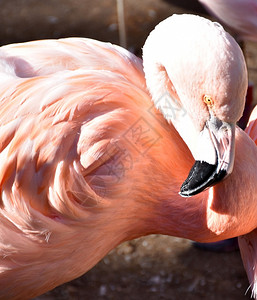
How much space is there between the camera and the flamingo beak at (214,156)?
91.2 inches

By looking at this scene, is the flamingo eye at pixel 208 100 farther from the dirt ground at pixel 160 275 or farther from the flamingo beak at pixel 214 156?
the dirt ground at pixel 160 275

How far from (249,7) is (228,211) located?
4.27ft

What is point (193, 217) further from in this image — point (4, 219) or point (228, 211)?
point (4, 219)

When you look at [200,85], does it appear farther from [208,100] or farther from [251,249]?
[251,249]

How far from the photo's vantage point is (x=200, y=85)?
7.41ft

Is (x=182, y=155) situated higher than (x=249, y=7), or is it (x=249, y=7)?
(x=249, y=7)

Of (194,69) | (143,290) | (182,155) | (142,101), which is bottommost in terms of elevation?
(143,290)

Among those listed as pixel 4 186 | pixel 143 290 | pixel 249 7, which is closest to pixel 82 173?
pixel 4 186

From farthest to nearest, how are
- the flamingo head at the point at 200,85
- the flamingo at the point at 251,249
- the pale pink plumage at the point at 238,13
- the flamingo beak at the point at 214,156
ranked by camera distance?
the pale pink plumage at the point at 238,13, the flamingo at the point at 251,249, the flamingo beak at the point at 214,156, the flamingo head at the point at 200,85

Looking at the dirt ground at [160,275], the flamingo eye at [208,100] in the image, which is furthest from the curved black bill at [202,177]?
the dirt ground at [160,275]

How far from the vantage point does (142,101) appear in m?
2.75

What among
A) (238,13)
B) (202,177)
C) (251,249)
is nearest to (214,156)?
(202,177)

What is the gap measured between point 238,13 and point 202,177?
1.43 meters

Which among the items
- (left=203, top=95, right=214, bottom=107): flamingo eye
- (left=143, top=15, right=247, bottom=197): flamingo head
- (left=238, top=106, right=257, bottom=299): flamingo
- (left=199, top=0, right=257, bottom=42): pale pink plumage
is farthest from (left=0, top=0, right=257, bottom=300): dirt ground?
(left=203, top=95, right=214, bottom=107): flamingo eye
